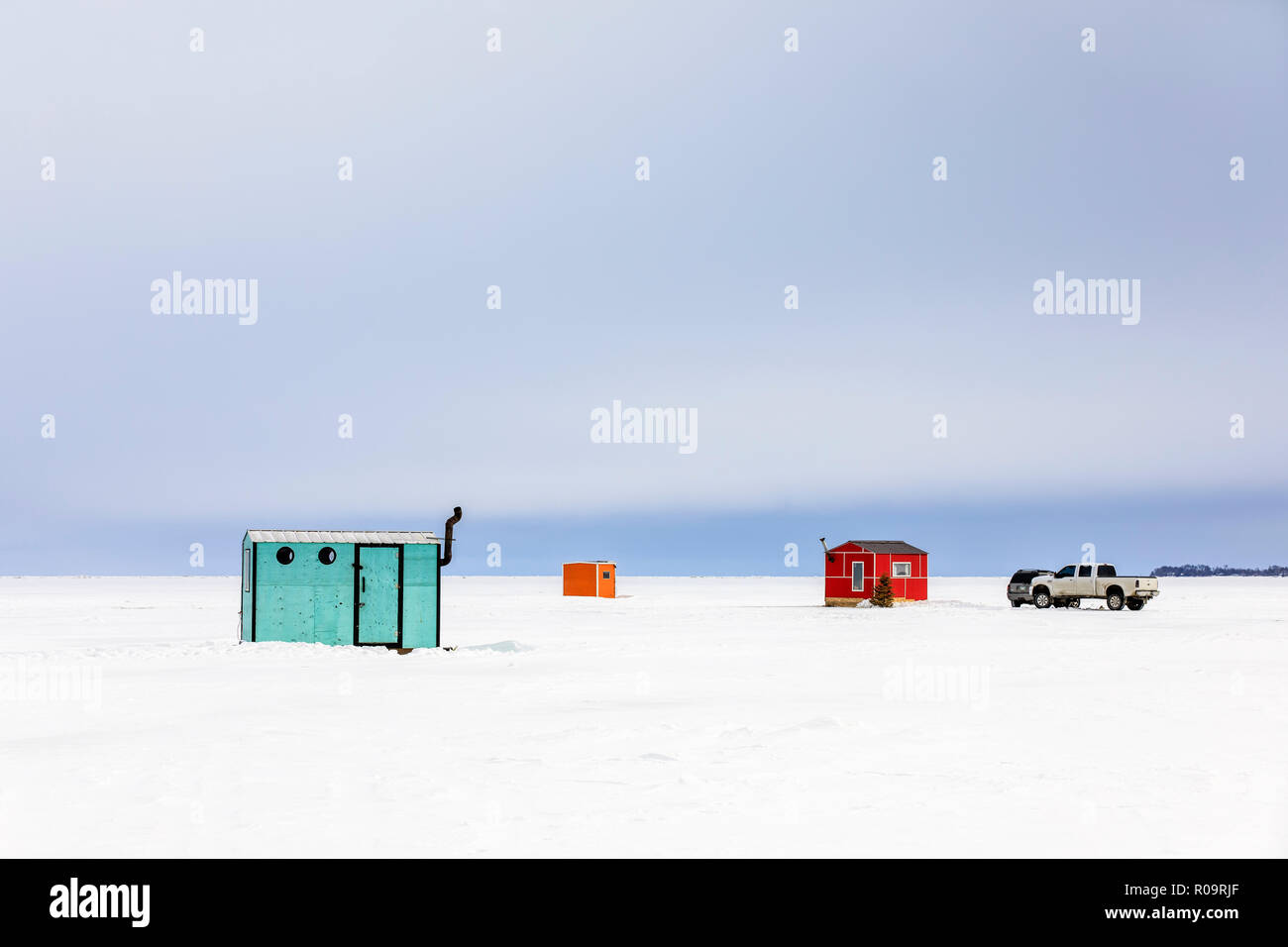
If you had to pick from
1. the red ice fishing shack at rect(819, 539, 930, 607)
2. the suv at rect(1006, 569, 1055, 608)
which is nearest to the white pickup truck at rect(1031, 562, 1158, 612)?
the suv at rect(1006, 569, 1055, 608)

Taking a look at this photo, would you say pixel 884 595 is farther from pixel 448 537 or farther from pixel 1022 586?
pixel 448 537

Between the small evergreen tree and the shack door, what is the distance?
31.5 metres

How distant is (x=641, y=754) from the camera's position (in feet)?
A: 36.7

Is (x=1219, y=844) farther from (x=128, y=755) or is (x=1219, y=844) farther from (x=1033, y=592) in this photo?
(x=1033, y=592)

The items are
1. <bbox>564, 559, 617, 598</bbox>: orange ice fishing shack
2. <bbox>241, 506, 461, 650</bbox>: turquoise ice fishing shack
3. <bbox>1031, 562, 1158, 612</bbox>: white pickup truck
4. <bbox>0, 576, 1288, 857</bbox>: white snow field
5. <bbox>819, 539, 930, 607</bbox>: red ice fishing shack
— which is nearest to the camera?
<bbox>0, 576, 1288, 857</bbox>: white snow field

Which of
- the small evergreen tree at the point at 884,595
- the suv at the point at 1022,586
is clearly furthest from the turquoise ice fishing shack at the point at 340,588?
the suv at the point at 1022,586

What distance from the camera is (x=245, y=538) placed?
85.6 feet

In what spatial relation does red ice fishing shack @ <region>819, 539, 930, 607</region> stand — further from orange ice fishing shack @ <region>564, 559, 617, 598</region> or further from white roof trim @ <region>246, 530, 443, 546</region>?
white roof trim @ <region>246, 530, 443, 546</region>

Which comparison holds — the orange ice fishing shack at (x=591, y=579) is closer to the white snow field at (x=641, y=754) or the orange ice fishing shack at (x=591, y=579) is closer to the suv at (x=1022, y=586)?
the suv at (x=1022, y=586)

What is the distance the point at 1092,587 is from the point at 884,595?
908 centimetres

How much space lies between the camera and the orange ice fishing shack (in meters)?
67.1

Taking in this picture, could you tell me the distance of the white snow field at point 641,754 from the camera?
7.77 meters

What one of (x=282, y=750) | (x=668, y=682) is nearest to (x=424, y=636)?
(x=668, y=682)

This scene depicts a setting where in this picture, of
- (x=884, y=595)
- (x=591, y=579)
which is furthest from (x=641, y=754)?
(x=591, y=579)
